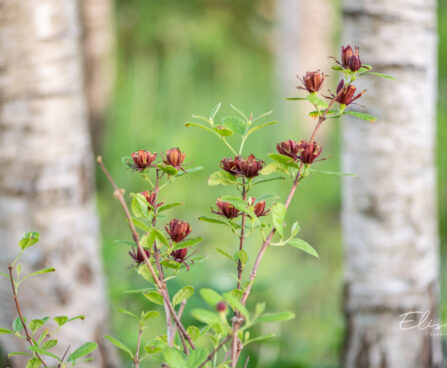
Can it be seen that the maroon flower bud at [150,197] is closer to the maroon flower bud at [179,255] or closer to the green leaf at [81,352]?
the maroon flower bud at [179,255]

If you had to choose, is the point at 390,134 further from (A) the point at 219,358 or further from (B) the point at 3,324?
(B) the point at 3,324

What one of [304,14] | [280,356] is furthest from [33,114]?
[304,14]

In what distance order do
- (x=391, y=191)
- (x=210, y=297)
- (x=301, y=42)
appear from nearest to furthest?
1. (x=210, y=297)
2. (x=391, y=191)
3. (x=301, y=42)

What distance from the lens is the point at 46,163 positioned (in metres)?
1.53

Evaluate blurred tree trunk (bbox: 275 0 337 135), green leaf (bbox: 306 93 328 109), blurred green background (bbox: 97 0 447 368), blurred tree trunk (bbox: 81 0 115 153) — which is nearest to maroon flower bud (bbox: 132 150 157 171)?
green leaf (bbox: 306 93 328 109)

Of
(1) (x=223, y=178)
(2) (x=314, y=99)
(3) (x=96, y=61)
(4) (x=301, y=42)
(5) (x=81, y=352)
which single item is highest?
(4) (x=301, y=42)

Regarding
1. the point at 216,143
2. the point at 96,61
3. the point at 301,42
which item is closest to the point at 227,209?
the point at 96,61

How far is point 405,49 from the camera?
4.86ft

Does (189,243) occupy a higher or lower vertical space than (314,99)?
lower

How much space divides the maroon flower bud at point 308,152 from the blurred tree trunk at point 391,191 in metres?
0.83

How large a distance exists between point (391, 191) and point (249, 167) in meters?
0.90

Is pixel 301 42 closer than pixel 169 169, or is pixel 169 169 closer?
pixel 169 169

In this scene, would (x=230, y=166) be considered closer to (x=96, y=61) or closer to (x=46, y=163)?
(x=46, y=163)

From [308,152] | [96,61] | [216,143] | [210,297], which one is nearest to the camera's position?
[210,297]
